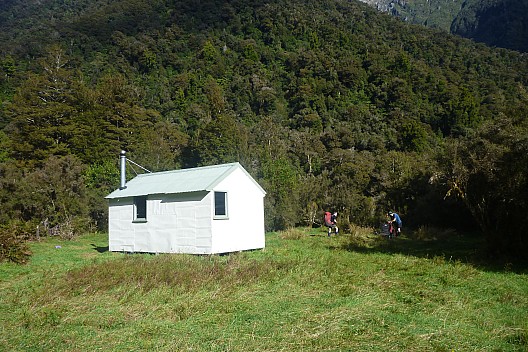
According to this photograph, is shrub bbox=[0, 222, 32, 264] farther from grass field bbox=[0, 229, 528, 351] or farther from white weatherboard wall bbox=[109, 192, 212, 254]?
white weatherboard wall bbox=[109, 192, 212, 254]

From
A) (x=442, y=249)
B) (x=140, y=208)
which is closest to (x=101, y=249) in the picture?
(x=140, y=208)

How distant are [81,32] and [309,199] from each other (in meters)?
67.4

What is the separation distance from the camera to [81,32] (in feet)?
259

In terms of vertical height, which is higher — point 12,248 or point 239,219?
point 239,219

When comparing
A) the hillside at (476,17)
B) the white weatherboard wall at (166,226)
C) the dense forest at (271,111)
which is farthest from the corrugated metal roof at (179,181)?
the hillside at (476,17)

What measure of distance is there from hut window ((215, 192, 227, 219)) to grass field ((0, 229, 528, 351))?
2.30m

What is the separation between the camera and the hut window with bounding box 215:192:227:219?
1591 cm

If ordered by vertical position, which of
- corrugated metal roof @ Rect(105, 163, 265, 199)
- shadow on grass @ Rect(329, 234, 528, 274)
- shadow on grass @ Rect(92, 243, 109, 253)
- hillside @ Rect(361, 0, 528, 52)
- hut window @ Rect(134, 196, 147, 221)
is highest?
hillside @ Rect(361, 0, 528, 52)

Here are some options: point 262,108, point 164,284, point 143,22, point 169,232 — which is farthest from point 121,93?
point 143,22

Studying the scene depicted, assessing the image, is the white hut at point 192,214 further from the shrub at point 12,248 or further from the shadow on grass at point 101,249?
the shrub at point 12,248

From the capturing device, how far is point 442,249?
54.6 ft

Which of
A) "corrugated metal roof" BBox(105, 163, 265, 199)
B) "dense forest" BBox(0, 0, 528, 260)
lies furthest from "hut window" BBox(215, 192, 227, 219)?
"dense forest" BBox(0, 0, 528, 260)

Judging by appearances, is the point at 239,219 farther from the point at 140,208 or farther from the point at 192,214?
the point at 140,208

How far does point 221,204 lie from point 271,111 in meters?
47.7
